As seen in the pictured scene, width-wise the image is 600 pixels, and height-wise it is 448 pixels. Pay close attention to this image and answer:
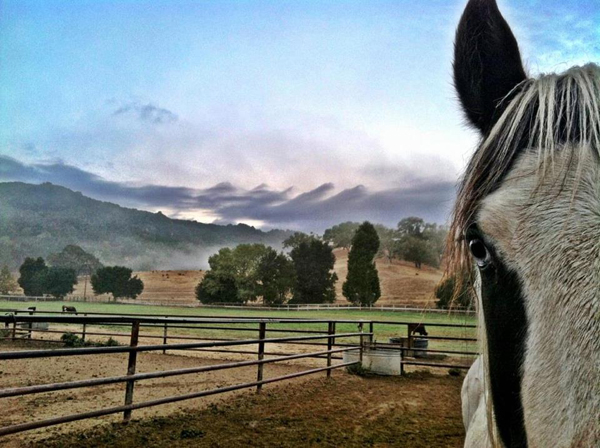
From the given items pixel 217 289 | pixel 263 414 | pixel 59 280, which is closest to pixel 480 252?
pixel 263 414

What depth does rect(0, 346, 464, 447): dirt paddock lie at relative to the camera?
4121 mm

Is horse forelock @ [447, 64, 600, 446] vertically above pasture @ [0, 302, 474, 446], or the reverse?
horse forelock @ [447, 64, 600, 446]

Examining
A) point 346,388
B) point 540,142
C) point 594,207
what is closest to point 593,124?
point 540,142

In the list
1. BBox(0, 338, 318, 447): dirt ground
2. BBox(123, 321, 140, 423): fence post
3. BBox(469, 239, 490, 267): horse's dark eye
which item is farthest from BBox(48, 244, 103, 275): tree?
BBox(469, 239, 490, 267): horse's dark eye

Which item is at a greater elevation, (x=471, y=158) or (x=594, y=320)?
(x=471, y=158)

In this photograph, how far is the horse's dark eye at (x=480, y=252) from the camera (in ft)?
3.14

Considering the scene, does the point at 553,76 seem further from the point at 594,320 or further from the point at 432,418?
the point at 432,418

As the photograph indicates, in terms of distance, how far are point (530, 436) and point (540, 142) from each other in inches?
25.4

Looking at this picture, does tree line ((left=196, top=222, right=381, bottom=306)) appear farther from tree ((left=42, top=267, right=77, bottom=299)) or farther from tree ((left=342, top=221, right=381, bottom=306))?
tree ((left=42, top=267, right=77, bottom=299))

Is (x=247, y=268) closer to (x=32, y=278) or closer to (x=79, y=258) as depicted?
(x=32, y=278)

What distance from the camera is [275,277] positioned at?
3956cm

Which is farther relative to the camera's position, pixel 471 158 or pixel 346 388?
pixel 346 388

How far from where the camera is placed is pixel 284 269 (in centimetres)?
4056

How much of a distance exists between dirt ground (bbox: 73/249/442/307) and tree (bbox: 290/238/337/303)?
5.35ft
